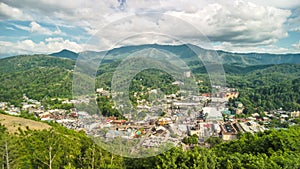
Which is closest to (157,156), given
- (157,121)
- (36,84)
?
(157,121)

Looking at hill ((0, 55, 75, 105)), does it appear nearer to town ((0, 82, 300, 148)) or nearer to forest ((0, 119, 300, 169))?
forest ((0, 119, 300, 169))

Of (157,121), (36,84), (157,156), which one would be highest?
(157,121)

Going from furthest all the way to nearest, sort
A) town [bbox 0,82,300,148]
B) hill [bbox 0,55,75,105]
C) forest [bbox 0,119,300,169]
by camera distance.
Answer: hill [bbox 0,55,75,105], forest [bbox 0,119,300,169], town [bbox 0,82,300,148]

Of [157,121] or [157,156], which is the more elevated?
[157,121]

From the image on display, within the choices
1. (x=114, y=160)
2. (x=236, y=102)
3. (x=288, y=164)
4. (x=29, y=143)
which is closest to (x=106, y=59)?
(x=114, y=160)

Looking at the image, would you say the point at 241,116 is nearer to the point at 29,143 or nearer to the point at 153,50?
the point at 29,143

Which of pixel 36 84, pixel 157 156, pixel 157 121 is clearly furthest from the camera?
pixel 36 84

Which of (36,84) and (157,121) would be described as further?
(36,84)

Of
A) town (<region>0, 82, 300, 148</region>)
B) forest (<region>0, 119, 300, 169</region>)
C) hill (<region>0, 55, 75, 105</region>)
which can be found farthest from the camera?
hill (<region>0, 55, 75, 105</region>)

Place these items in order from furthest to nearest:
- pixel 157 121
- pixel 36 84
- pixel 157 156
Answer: pixel 36 84, pixel 157 156, pixel 157 121

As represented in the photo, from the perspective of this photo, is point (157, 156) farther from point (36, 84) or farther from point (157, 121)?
point (36, 84)

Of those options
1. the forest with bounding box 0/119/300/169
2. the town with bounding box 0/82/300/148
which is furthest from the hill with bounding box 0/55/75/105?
the town with bounding box 0/82/300/148
